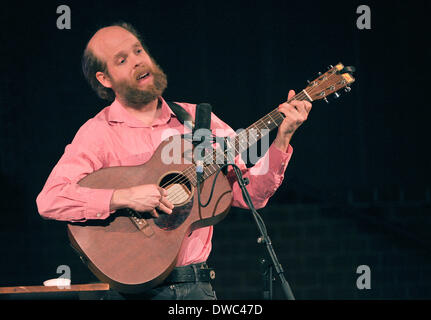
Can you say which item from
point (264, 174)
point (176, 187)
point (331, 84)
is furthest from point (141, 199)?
point (331, 84)

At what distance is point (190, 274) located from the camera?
11.1 feet

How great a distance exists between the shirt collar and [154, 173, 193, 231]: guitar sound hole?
0.37 m

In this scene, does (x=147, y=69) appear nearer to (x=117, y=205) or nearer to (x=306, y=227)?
(x=117, y=205)

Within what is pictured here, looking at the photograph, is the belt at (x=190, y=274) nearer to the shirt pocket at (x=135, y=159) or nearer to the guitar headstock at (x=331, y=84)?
the shirt pocket at (x=135, y=159)

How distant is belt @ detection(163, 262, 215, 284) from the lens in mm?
3383

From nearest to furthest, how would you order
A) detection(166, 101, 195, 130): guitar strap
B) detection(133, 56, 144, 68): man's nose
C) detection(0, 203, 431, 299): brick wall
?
detection(166, 101, 195, 130): guitar strap
detection(133, 56, 144, 68): man's nose
detection(0, 203, 431, 299): brick wall

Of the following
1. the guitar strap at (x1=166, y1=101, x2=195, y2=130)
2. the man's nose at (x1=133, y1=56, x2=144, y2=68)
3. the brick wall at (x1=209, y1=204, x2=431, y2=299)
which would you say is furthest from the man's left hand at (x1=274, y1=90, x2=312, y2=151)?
the brick wall at (x1=209, y1=204, x2=431, y2=299)

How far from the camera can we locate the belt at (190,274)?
3.38 m

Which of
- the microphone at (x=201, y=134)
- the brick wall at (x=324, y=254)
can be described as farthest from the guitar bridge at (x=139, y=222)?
the brick wall at (x=324, y=254)

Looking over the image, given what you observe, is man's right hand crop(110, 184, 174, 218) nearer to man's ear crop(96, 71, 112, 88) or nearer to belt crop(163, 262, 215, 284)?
belt crop(163, 262, 215, 284)

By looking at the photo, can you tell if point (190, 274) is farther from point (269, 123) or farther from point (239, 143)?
point (269, 123)

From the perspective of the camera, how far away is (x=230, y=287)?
537 cm

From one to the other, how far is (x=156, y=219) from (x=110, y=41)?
1163 mm
